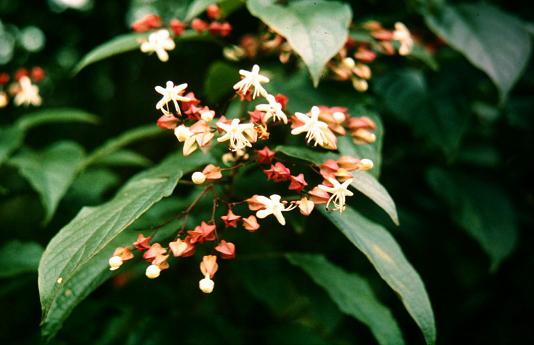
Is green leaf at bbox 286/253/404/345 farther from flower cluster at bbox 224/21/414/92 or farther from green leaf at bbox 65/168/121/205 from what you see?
green leaf at bbox 65/168/121/205

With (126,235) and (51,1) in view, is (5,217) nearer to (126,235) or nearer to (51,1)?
(126,235)

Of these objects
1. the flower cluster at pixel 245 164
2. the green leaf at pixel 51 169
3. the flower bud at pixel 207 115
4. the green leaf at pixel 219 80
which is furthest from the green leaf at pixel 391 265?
the green leaf at pixel 51 169

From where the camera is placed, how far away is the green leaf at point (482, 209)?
1426 mm

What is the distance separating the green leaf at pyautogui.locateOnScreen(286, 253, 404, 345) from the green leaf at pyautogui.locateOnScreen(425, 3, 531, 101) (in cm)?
58

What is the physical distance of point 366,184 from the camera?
2.77ft

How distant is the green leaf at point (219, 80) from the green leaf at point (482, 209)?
2.42 feet

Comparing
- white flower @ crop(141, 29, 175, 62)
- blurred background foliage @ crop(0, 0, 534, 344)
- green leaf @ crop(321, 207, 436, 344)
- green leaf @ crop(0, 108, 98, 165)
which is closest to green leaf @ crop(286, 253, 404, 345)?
blurred background foliage @ crop(0, 0, 534, 344)

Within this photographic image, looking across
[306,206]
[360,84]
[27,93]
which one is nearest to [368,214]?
[360,84]

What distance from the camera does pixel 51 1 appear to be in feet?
7.27

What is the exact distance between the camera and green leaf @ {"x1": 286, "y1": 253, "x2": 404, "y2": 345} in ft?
3.56

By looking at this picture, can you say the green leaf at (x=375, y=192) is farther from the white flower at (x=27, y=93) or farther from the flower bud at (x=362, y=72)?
the white flower at (x=27, y=93)

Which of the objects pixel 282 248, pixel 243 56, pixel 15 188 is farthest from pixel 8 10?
pixel 282 248

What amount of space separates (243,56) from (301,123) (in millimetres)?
466

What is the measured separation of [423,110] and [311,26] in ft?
2.02
